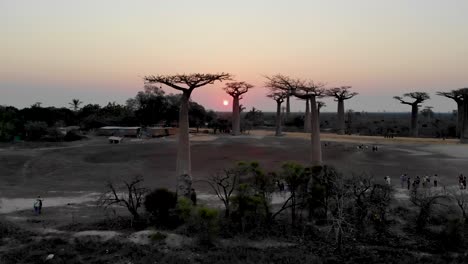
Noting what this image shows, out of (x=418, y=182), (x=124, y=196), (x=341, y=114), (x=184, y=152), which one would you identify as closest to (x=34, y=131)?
(x=124, y=196)

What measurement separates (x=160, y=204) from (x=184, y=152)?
3854 millimetres

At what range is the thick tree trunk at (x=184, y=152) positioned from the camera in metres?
22.1

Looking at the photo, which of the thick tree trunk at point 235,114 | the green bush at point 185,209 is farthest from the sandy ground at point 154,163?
the thick tree trunk at point 235,114

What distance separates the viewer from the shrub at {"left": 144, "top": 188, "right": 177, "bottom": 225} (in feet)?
63.0

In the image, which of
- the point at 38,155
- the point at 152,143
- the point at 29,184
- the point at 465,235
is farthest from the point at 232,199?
the point at 152,143

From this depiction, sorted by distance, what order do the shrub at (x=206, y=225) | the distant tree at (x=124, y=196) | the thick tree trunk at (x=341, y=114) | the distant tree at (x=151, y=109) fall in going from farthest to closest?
the distant tree at (x=151, y=109), the thick tree trunk at (x=341, y=114), the distant tree at (x=124, y=196), the shrub at (x=206, y=225)

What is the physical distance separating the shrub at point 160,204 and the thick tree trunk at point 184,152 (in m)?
2.54

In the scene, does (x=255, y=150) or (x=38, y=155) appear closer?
(x=38, y=155)

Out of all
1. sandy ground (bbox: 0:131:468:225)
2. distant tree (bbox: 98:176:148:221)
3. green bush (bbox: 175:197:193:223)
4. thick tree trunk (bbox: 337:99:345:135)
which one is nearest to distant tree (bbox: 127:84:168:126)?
sandy ground (bbox: 0:131:468:225)

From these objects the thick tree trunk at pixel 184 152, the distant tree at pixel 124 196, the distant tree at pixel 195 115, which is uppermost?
the distant tree at pixel 195 115

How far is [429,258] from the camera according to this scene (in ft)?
54.1

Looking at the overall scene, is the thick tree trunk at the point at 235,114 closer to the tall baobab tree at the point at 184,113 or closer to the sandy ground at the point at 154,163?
the sandy ground at the point at 154,163

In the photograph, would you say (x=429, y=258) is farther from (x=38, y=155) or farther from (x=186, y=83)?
(x=38, y=155)

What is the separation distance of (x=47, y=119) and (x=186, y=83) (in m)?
64.7
